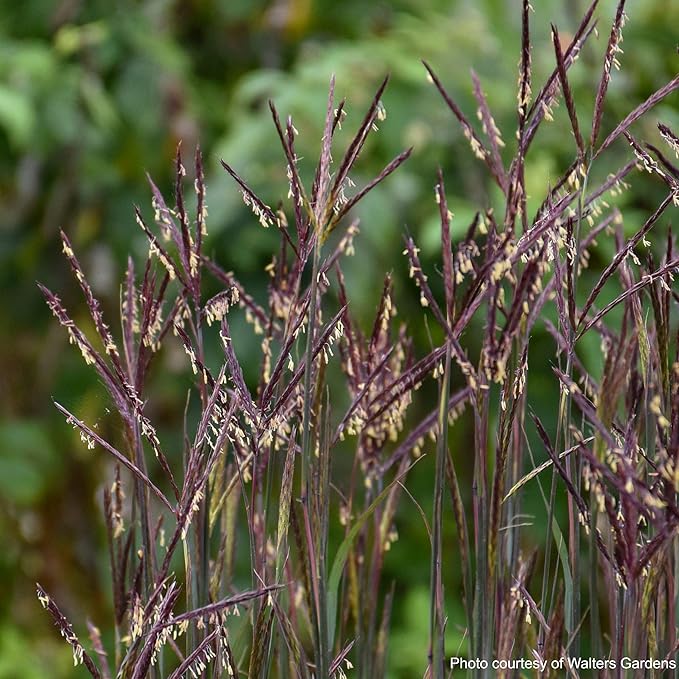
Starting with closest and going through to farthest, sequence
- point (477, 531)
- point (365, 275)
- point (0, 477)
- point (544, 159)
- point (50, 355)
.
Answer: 1. point (477, 531)
2. point (544, 159)
3. point (365, 275)
4. point (0, 477)
5. point (50, 355)

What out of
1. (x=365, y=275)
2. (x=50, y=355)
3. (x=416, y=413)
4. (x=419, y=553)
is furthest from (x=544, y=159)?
(x=50, y=355)

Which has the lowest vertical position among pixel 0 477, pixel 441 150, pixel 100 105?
pixel 0 477

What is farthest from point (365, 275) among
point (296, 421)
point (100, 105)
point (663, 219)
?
point (296, 421)

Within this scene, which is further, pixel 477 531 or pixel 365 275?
pixel 365 275

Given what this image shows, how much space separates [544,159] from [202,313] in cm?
95

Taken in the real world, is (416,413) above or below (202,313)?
below

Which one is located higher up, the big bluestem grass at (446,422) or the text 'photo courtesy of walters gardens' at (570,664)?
the big bluestem grass at (446,422)

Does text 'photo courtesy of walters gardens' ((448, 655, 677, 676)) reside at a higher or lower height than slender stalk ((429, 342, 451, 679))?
lower

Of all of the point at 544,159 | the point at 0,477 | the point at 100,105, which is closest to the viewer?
the point at 544,159

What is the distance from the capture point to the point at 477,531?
0.45 metres

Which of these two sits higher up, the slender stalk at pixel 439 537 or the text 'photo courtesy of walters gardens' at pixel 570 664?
the slender stalk at pixel 439 537

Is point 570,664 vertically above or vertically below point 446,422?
below

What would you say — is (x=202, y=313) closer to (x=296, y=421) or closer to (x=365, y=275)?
(x=296, y=421)

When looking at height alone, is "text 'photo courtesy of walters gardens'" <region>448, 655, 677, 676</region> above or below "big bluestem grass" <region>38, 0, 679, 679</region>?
below
